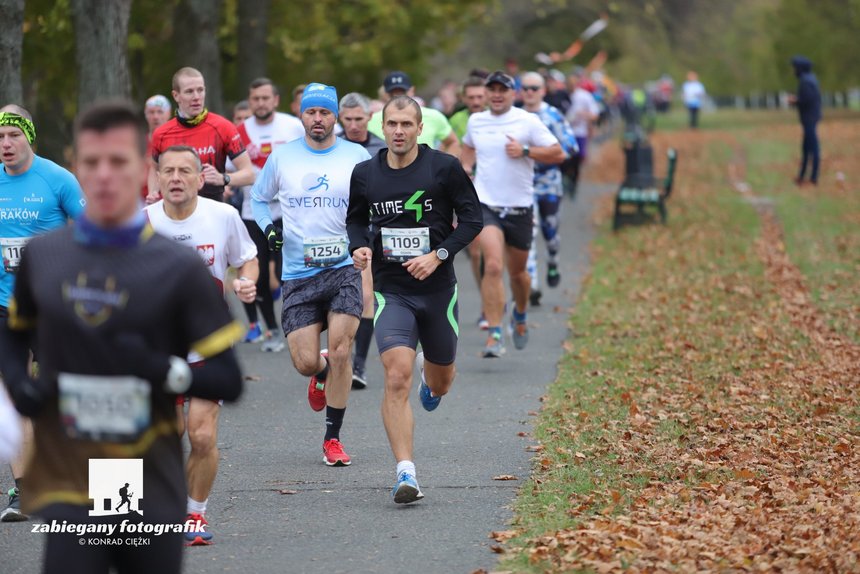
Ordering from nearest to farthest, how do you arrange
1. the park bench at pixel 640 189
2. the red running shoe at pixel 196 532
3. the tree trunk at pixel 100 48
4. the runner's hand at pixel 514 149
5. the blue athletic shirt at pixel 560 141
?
the red running shoe at pixel 196 532 < the runner's hand at pixel 514 149 < the blue athletic shirt at pixel 560 141 < the tree trunk at pixel 100 48 < the park bench at pixel 640 189

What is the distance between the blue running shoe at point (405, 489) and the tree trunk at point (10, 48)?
716 centimetres

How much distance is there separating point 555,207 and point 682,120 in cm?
6011

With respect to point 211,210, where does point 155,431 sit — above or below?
below

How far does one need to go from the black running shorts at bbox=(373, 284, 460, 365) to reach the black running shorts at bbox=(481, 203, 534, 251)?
4237 mm

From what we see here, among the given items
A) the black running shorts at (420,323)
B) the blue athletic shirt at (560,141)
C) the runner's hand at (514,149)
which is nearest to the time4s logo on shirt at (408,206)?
the black running shorts at (420,323)

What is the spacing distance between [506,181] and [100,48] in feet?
18.3

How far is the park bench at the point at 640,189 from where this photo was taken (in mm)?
23469

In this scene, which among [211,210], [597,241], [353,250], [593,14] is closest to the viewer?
[211,210]

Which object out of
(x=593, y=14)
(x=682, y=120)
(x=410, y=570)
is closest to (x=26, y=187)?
(x=410, y=570)

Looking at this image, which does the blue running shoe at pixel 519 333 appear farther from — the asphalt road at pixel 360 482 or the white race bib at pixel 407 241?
the white race bib at pixel 407 241

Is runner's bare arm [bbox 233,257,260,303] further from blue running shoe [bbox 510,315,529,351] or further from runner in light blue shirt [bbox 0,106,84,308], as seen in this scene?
blue running shoe [bbox 510,315,529,351]

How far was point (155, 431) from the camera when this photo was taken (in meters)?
4.33

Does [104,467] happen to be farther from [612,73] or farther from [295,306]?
[612,73]

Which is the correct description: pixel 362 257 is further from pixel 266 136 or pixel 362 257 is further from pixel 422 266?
pixel 266 136
